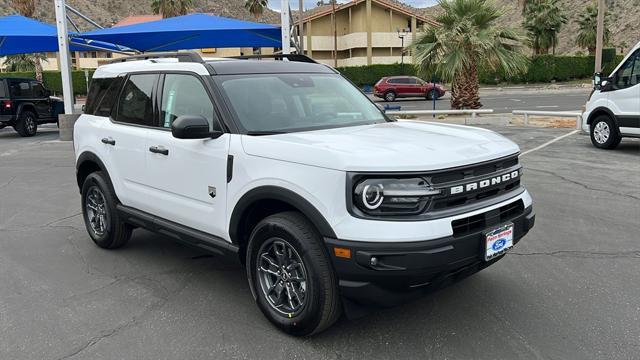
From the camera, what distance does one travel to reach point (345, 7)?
59.8 m

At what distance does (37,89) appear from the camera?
722 inches

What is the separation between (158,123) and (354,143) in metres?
1.97

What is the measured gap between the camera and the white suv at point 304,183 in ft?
10.0

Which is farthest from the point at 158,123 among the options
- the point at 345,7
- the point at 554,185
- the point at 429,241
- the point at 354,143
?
the point at 345,7

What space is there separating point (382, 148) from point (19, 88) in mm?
17721

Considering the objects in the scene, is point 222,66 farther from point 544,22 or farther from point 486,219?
point 544,22

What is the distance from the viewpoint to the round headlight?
9.98 feet

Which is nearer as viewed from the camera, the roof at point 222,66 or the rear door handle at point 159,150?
the roof at point 222,66

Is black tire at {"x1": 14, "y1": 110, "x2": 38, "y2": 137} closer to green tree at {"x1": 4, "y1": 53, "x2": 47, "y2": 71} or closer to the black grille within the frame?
the black grille

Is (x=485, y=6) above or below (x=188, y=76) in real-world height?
above

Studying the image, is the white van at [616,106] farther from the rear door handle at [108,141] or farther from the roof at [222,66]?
the rear door handle at [108,141]

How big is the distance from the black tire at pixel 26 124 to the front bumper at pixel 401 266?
17452 mm

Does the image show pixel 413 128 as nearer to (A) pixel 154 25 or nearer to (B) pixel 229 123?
(B) pixel 229 123

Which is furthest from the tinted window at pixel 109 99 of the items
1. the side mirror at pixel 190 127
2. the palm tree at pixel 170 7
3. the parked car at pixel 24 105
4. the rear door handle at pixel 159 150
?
the palm tree at pixel 170 7
